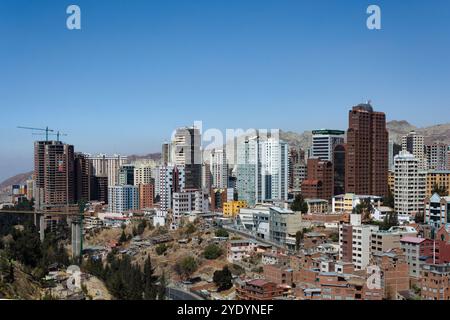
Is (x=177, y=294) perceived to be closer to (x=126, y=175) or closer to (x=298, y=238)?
(x=298, y=238)

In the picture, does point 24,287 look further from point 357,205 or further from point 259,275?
point 357,205

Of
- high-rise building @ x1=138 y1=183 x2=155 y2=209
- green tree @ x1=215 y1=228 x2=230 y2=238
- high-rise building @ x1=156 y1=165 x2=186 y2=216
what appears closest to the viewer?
green tree @ x1=215 y1=228 x2=230 y2=238

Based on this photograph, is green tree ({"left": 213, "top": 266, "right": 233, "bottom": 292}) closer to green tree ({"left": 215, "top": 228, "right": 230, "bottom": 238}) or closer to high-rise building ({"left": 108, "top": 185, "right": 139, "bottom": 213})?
green tree ({"left": 215, "top": 228, "right": 230, "bottom": 238})

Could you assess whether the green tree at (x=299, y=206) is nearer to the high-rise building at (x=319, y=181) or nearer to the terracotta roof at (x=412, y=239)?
the high-rise building at (x=319, y=181)

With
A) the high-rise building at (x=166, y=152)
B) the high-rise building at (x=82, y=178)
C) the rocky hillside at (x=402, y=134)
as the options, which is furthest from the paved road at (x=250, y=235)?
the rocky hillside at (x=402, y=134)

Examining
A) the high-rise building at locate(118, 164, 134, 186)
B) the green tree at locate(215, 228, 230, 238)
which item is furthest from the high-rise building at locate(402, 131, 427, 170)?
the high-rise building at locate(118, 164, 134, 186)
